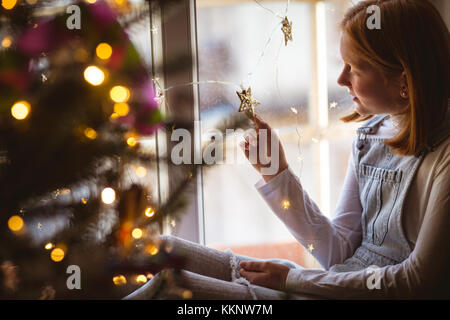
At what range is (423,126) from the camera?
2.89 ft

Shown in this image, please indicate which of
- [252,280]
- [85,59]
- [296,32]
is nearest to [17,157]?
[85,59]

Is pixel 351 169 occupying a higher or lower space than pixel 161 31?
lower

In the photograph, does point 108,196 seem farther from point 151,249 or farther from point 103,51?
point 103,51

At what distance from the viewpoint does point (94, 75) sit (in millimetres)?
579

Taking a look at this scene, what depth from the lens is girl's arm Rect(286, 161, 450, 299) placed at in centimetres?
78

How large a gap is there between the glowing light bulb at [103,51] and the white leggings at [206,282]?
360 millimetres

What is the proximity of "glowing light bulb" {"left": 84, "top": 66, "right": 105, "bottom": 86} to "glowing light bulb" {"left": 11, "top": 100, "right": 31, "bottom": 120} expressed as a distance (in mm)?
89

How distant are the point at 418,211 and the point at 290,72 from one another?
23.0 inches

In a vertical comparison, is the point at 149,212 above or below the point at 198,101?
below

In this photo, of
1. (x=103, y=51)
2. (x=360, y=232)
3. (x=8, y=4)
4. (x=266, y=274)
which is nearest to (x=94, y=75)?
(x=103, y=51)

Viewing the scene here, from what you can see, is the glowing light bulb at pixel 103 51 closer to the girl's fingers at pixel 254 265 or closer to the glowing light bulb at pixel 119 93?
the glowing light bulb at pixel 119 93

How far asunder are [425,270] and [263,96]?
67 centimetres

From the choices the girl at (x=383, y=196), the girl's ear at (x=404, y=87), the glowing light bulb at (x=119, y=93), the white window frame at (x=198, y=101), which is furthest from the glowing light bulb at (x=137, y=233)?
the girl's ear at (x=404, y=87)

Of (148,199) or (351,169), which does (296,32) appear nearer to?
(351,169)
